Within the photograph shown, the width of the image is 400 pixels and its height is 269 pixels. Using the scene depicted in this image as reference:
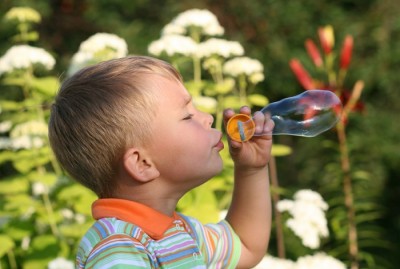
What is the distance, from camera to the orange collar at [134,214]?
5.74 ft

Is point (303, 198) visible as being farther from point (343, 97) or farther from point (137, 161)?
point (137, 161)

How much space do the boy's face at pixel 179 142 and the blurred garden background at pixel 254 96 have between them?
125 cm

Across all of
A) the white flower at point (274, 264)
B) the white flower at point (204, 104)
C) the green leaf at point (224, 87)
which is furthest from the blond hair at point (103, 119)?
the green leaf at point (224, 87)

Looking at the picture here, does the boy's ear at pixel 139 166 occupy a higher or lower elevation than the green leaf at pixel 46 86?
lower

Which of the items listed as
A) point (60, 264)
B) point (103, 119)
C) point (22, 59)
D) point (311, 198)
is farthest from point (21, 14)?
point (103, 119)

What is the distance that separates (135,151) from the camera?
1.77 metres

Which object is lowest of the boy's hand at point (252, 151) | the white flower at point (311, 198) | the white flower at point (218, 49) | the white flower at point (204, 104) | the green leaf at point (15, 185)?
the white flower at point (311, 198)

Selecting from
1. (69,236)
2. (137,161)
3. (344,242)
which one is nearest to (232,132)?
(137,161)

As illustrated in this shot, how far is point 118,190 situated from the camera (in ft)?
5.89

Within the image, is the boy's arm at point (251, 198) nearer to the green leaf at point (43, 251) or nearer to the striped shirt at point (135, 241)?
the striped shirt at point (135, 241)

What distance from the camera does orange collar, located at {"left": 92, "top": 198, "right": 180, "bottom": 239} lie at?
1.75 meters

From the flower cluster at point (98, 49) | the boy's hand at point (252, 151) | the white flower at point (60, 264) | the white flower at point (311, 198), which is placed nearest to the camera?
the boy's hand at point (252, 151)

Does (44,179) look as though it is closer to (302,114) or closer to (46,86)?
(46,86)

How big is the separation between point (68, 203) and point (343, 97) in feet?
3.97
